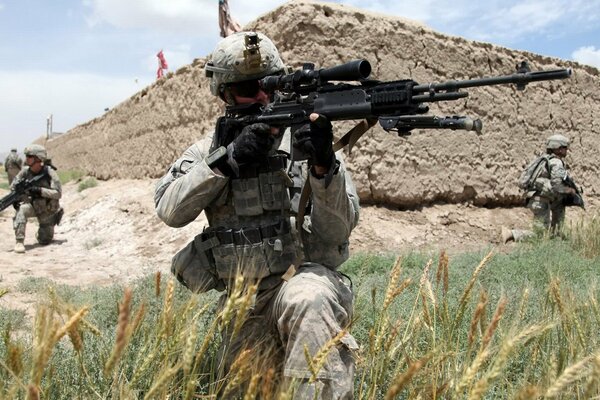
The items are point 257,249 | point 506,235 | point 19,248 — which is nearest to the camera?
point 257,249

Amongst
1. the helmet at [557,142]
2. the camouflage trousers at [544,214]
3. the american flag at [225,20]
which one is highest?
the american flag at [225,20]

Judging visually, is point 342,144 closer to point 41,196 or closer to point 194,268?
point 194,268

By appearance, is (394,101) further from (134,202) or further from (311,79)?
(134,202)

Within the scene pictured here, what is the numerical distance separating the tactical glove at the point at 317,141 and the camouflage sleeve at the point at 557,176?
218 inches

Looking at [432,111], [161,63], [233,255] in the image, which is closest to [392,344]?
[233,255]

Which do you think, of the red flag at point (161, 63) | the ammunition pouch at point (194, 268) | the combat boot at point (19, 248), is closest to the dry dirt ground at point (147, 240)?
the combat boot at point (19, 248)

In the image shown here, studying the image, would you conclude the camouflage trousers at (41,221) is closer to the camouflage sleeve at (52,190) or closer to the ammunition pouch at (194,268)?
the camouflage sleeve at (52,190)

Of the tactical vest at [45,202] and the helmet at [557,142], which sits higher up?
the helmet at [557,142]

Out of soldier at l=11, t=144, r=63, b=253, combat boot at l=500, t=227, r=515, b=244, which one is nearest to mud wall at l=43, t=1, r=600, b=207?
combat boot at l=500, t=227, r=515, b=244

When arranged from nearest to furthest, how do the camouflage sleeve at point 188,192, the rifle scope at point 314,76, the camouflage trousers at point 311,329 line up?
the camouflage trousers at point 311,329 < the rifle scope at point 314,76 < the camouflage sleeve at point 188,192

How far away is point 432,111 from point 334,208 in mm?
4780

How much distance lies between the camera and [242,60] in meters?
2.30

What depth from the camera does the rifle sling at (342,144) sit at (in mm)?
2084

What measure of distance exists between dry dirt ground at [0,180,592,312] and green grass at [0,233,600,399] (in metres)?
1.00
